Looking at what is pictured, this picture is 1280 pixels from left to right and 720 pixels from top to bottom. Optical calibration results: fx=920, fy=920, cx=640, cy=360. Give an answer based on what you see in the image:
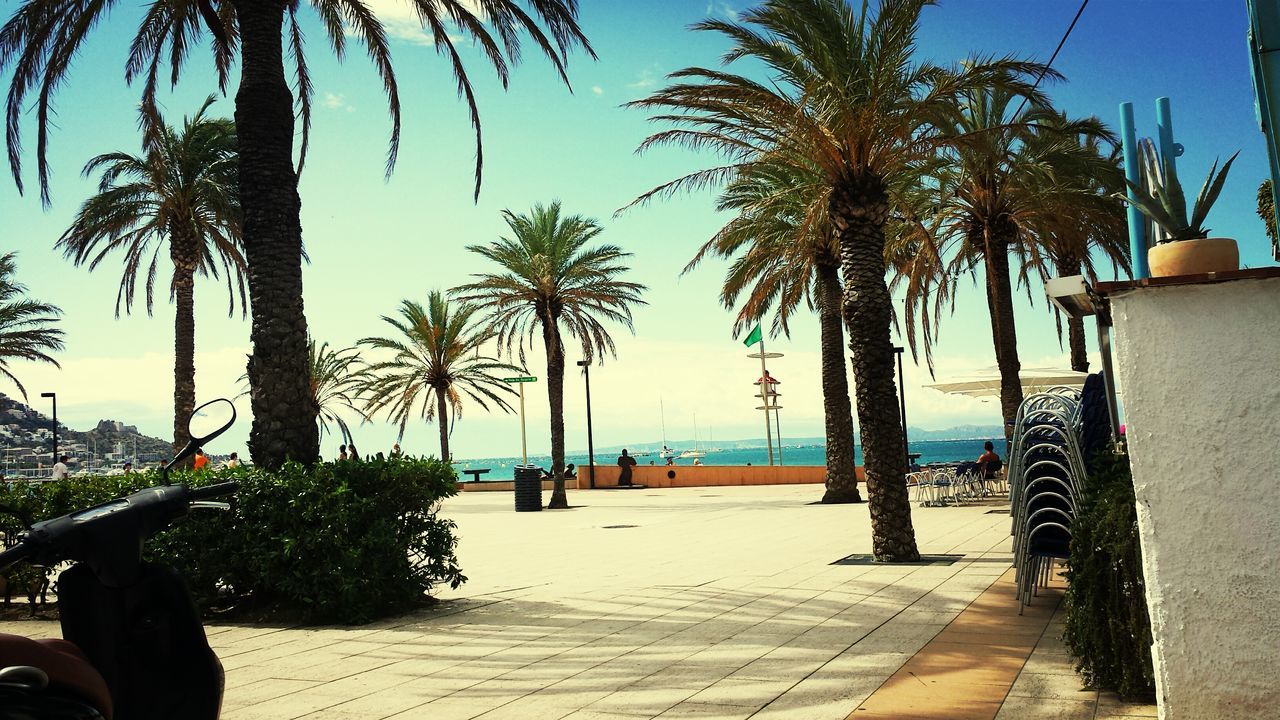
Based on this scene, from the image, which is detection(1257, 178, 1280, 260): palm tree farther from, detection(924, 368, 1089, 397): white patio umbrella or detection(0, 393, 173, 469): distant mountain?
detection(0, 393, 173, 469): distant mountain

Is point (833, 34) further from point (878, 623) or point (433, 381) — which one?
point (433, 381)

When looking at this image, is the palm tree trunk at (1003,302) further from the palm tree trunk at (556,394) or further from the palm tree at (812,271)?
the palm tree trunk at (556,394)

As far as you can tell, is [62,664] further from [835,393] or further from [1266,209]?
[1266,209]

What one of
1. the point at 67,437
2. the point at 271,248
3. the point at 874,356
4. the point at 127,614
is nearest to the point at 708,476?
the point at 874,356

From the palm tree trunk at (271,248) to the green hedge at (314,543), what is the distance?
701 millimetres

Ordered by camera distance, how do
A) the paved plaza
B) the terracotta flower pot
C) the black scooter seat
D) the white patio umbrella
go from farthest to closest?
the white patio umbrella
the paved plaza
the terracotta flower pot
the black scooter seat

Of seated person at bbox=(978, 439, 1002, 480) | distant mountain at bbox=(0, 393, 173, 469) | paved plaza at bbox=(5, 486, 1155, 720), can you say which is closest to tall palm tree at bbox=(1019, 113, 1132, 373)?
seated person at bbox=(978, 439, 1002, 480)

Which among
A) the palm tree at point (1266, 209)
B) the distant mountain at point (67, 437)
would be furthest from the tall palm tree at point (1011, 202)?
the distant mountain at point (67, 437)

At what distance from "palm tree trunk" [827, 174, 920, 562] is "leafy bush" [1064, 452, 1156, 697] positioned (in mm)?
5903

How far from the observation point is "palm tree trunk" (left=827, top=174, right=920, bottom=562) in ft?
35.6

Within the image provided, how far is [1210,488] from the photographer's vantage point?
3875mm

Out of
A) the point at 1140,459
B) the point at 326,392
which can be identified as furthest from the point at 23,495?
the point at 326,392

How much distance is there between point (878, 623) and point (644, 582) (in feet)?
11.1

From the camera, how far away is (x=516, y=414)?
37312 millimetres
